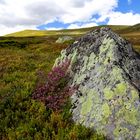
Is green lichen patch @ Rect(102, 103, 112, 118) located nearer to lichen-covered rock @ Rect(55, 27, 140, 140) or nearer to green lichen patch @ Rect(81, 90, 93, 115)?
lichen-covered rock @ Rect(55, 27, 140, 140)

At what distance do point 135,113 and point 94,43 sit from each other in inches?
188

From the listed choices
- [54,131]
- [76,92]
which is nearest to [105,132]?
[54,131]

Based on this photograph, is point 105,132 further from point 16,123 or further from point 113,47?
point 113,47

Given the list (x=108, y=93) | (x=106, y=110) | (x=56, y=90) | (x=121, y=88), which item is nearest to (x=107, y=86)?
(x=108, y=93)

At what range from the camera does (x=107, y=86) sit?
10727 millimetres

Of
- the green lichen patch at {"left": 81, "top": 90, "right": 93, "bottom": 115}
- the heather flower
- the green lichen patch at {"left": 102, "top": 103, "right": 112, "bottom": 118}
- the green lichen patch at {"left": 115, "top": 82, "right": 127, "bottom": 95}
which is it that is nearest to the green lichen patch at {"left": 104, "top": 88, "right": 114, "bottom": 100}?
the green lichen patch at {"left": 115, "top": 82, "right": 127, "bottom": 95}

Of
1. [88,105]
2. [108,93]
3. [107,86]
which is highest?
[107,86]

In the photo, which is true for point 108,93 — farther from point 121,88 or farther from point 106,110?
point 106,110

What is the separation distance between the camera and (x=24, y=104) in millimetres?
11617

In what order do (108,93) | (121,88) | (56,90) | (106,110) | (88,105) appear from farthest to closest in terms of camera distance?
(56,90) < (88,105) < (108,93) < (121,88) < (106,110)

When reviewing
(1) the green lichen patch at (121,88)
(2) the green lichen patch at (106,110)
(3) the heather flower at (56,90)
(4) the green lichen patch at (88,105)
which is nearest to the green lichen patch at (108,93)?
(1) the green lichen patch at (121,88)

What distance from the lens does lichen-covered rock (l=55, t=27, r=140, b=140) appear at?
9516 mm

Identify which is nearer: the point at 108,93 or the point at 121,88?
the point at 121,88

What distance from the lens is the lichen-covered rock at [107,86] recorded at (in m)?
9.52
